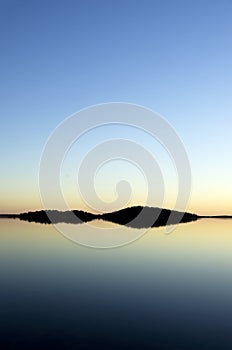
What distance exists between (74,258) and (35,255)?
6734mm

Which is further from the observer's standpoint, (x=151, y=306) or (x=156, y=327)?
(x=151, y=306)

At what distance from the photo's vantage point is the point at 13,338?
26188 millimetres

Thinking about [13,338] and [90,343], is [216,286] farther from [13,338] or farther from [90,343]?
[13,338]

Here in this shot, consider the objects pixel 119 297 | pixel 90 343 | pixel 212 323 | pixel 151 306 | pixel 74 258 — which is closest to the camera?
pixel 90 343

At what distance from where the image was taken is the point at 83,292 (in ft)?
130

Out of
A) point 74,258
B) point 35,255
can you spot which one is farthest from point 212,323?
point 35,255

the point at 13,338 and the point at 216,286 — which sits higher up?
the point at 216,286

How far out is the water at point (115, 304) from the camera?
26.6 metres

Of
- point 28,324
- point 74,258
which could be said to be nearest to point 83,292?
point 28,324

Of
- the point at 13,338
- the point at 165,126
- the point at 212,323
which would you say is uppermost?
the point at 165,126

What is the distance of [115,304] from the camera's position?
35062 millimetres

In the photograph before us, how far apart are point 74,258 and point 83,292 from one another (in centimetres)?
2626

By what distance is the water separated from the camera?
26641 millimetres

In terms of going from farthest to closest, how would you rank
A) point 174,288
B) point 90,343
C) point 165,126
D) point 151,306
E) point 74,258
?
1. point 165,126
2. point 74,258
3. point 174,288
4. point 151,306
5. point 90,343
